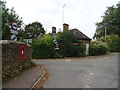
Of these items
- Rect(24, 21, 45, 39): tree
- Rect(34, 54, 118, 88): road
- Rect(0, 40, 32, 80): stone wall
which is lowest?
Rect(34, 54, 118, 88): road

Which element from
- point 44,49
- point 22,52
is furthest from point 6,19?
point 22,52

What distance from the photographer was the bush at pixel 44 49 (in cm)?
1731

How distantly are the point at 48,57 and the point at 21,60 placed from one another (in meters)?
9.16

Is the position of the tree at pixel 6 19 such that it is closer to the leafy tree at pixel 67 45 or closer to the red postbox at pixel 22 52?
the leafy tree at pixel 67 45

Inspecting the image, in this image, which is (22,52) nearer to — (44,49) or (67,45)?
(44,49)

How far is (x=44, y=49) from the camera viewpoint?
1736 cm

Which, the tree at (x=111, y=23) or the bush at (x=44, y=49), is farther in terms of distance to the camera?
the tree at (x=111, y=23)

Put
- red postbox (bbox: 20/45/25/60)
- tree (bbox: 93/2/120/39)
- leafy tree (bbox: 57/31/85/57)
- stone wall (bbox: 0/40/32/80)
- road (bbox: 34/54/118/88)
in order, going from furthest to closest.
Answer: tree (bbox: 93/2/120/39), leafy tree (bbox: 57/31/85/57), red postbox (bbox: 20/45/25/60), stone wall (bbox: 0/40/32/80), road (bbox: 34/54/118/88)

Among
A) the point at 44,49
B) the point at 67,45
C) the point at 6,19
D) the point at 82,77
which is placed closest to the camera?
the point at 82,77

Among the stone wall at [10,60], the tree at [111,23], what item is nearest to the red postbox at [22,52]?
the stone wall at [10,60]

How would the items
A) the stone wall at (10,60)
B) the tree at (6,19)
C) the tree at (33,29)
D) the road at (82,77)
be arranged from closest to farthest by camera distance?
the road at (82,77)
the stone wall at (10,60)
the tree at (6,19)
the tree at (33,29)

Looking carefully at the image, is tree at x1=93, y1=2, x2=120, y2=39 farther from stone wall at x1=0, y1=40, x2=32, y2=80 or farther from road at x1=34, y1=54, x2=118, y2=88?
stone wall at x1=0, y1=40, x2=32, y2=80

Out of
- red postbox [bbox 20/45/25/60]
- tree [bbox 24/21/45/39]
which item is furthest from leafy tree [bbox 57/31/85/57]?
tree [bbox 24/21/45/39]

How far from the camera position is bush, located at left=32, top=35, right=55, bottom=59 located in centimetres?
1731
